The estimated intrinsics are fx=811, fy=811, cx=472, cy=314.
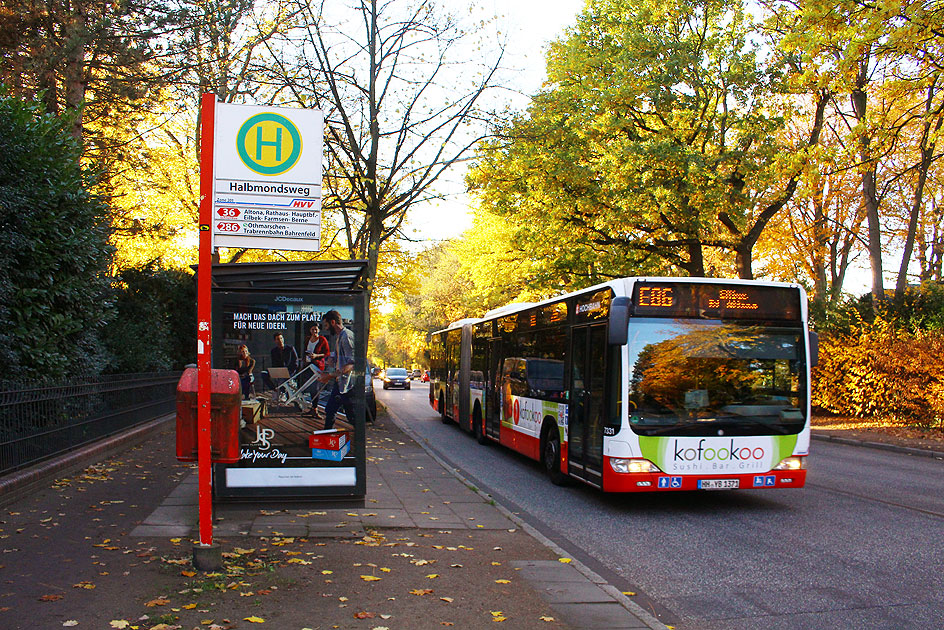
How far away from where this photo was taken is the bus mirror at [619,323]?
9344 mm

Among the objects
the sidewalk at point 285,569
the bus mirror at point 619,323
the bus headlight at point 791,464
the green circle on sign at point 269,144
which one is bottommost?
the sidewalk at point 285,569

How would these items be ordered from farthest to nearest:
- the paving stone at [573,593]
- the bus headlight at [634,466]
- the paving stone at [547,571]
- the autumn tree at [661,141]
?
1. the autumn tree at [661,141]
2. the bus headlight at [634,466]
3. the paving stone at [547,571]
4. the paving stone at [573,593]

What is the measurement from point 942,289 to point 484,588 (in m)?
19.6

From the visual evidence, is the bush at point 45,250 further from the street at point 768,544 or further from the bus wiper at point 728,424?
the bus wiper at point 728,424

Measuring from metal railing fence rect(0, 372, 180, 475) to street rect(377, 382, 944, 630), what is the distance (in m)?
5.74

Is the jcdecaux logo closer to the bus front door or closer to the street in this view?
the street

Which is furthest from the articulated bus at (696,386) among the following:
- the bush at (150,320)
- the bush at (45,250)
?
the bush at (150,320)

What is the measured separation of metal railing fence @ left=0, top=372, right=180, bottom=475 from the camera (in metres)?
8.86

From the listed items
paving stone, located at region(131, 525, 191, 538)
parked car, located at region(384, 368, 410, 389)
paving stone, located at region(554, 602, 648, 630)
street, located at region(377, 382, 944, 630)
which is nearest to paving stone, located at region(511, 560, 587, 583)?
street, located at region(377, 382, 944, 630)

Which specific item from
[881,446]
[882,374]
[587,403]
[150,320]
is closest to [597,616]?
[587,403]

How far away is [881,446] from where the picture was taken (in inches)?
666

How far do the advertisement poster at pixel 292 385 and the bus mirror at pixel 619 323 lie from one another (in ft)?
10.1

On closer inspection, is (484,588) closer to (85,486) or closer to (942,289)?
(85,486)

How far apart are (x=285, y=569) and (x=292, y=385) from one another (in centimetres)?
211
